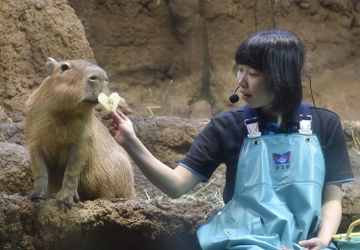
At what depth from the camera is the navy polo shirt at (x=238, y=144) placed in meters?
4.43

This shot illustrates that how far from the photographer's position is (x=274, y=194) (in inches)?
168

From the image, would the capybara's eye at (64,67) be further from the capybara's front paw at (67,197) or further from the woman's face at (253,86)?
the woman's face at (253,86)

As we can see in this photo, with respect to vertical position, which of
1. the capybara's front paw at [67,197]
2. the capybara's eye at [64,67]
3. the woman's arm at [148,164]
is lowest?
the capybara's front paw at [67,197]

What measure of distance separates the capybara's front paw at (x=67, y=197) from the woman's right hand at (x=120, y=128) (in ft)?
3.07

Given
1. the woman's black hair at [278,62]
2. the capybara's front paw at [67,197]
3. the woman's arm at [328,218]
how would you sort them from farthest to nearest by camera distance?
the capybara's front paw at [67,197]
the woman's black hair at [278,62]
the woman's arm at [328,218]

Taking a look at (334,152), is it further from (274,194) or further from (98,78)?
(98,78)

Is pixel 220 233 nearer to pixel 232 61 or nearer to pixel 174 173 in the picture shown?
pixel 174 173

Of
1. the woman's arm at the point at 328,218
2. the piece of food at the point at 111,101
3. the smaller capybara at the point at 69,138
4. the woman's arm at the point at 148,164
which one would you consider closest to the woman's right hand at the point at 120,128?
the woman's arm at the point at 148,164

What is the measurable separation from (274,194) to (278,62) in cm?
78

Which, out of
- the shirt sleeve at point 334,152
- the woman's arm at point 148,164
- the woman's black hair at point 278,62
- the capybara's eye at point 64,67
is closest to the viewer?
the woman's arm at point 148,164

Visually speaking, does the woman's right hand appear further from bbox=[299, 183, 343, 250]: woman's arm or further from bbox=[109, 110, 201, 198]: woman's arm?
bbox=[299, 183, 343, 250]: woman's arm

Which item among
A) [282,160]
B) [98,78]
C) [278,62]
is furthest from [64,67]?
[282,160]

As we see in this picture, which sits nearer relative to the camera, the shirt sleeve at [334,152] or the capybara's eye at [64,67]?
the shirt sleeve at [334,152]

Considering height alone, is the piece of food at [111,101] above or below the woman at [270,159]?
above
